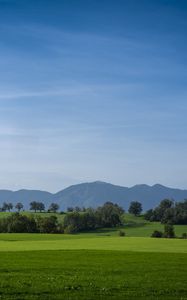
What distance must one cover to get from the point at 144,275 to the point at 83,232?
148933 mm

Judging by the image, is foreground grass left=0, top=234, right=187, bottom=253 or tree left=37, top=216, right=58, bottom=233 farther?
tree left=37, top=216, right=58, bottom=233

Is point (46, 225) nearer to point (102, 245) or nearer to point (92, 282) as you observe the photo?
point (102, 245)

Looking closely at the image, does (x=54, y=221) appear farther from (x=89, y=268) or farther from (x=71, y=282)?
(x=71, y=282)

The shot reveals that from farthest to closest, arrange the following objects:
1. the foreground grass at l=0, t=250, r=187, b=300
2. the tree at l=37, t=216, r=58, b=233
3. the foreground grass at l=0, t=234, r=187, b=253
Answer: the tree at l=37, t=216, r=58, b=233, the foreground grass at l=0, t=234, r=187, b=253, the foreground grass at l=0, t=250, r=187, b=300

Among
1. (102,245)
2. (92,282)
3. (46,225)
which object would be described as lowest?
(92,282)

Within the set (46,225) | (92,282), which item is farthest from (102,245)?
(46,225)

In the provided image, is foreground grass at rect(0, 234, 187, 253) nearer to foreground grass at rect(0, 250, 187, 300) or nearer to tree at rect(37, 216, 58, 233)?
foreground grass at rect(0, 250, 187, 300)

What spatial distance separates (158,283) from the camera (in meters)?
34.7

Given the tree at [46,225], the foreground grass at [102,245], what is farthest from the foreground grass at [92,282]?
the tree at [46,225]

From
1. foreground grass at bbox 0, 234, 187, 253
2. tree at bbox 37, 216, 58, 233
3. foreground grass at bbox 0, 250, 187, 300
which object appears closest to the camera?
foreground grass at bbox 0, 250, 187, 300

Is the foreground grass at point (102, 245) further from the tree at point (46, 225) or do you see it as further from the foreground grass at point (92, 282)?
the tree at point (46, 225)

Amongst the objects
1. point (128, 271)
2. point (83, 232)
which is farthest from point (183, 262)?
point (83, 232)

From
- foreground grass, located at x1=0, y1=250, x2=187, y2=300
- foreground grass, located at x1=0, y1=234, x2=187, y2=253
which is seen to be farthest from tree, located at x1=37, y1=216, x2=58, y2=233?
foreground grass, located at x1=0, y1=250, x2=187, y2=300

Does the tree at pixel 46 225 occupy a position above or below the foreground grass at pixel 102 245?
above
